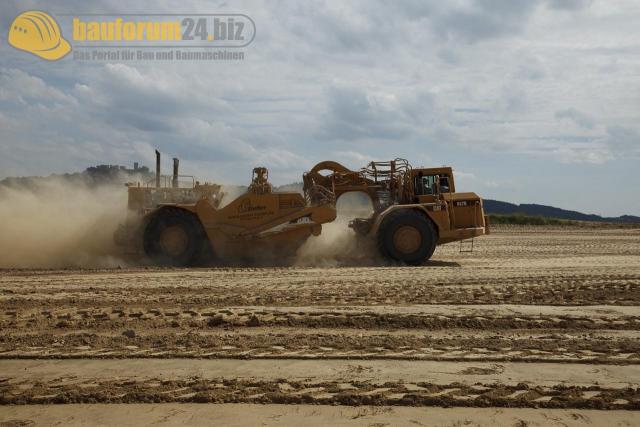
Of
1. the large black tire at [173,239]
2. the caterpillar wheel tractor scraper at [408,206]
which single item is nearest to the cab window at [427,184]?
the caterpillar wheel tractor scraper at [408,206]

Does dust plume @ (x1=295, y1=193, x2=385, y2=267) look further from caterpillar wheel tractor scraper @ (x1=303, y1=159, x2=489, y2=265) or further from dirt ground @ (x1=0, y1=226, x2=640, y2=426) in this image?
dirt ground @ (x1=0, y1=226, x2=640, y2=426)

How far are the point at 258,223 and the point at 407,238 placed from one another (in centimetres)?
379

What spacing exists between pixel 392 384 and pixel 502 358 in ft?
4.51

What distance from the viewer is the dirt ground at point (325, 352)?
4676mm

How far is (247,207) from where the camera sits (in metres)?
15.2

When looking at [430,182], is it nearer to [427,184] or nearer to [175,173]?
[427,184]

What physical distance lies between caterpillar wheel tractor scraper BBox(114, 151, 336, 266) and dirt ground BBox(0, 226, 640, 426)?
12.7ft

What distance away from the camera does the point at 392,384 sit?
5.16 m

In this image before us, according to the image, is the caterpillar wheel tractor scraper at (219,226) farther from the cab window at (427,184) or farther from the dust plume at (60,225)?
the cab window at (427,184)

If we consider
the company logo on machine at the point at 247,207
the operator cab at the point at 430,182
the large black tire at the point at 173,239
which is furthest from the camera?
the operator cab at the point at 430,182

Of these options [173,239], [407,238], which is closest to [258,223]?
[173,239]

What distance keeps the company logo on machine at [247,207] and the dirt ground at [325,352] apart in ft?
13.8

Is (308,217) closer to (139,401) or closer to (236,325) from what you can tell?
(236,325)

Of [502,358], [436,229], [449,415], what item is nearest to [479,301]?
[502,358]
